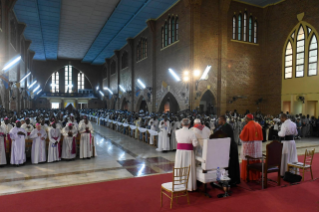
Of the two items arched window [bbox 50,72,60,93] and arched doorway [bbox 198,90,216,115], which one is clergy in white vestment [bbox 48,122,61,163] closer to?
arched doorway [bbox 198,90,216,115]

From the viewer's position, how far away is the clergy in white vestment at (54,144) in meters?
8.07

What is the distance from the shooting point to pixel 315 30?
15516 mm

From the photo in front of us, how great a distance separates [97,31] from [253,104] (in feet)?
58.9

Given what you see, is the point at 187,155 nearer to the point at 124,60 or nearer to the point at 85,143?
the point at 85,143

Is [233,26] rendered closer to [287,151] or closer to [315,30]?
[315,30]

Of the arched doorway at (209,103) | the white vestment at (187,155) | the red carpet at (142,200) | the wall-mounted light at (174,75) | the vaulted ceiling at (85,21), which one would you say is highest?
the vaulted ceiling at (85,21)

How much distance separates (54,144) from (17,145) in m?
1.12

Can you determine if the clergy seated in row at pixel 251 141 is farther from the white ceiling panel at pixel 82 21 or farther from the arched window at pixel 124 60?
the arched window at pixel 124 60

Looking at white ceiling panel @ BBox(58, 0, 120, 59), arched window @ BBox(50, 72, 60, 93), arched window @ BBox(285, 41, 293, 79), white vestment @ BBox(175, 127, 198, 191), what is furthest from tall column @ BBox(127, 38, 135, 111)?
white vestment @ BBox(175, 127, 198, 191)

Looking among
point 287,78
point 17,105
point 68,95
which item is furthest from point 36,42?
point 287,78

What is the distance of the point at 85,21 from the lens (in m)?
22.4

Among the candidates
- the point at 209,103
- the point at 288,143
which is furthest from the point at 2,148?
the point at 209,103

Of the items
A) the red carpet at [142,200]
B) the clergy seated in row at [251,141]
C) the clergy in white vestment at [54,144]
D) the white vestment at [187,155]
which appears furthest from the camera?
the clergy in white vestment at [54,144]

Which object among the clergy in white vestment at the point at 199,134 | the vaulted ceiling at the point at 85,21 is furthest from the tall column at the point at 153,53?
the clergy in white vestment at the point at 199,134
